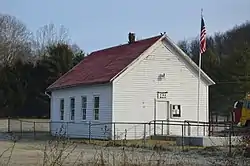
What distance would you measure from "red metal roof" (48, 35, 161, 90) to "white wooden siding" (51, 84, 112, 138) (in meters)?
0.50

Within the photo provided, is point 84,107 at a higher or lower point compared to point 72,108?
higher

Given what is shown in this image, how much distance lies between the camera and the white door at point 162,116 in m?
35.1

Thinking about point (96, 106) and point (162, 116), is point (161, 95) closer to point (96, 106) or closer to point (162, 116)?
point (162, 116)

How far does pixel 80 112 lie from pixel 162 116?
562 centimetres

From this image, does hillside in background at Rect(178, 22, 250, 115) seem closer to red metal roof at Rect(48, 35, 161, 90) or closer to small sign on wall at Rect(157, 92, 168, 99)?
red metal roof at Rect(48, 35, 161, 90)

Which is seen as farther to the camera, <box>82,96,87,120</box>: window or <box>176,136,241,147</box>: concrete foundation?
<box>82,96,87,120</box>: window

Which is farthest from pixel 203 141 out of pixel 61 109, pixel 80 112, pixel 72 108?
pixel 61 109

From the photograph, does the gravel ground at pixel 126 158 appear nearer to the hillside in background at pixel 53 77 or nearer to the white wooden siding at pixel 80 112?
the white wooden siding at pixel 80 112

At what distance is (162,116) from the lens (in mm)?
35531

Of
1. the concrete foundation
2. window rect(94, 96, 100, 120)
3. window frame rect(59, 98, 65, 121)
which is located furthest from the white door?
window frame rect(59, 98, 65, 121)

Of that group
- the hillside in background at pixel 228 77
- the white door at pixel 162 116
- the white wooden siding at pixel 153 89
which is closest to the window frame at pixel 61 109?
the white wooden siding at pixel 153 89

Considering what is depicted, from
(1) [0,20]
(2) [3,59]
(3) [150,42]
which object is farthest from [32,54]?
(3) [150,42]

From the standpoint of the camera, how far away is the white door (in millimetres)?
35062

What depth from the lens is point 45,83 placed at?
72.7m
